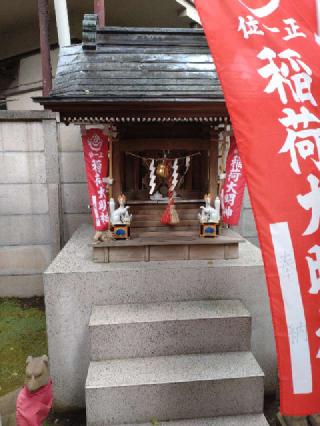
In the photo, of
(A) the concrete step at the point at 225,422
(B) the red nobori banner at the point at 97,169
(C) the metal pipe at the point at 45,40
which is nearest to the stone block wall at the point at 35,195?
(C) the metal pipe at the point at 45,40

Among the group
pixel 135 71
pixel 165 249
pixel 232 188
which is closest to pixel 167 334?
pixel 165 249

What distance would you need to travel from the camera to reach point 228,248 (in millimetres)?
5137

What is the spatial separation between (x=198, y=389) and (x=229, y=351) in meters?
0.73

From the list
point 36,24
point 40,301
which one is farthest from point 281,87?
point 36,24

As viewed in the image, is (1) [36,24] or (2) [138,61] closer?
(2) [138,61]

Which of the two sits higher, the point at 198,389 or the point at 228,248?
the point at 228,248

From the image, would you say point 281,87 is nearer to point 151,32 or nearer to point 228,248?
point 228,248

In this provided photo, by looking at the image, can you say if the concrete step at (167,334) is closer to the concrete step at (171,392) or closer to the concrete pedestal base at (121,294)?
the concrete step at (171,392)

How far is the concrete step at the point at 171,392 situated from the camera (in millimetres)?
3744

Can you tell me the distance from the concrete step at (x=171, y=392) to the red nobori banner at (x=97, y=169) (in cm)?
239

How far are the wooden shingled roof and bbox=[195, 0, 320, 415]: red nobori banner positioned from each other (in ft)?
6.93

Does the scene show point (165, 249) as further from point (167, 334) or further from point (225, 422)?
point (225, 422)

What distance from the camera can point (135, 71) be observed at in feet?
16.8

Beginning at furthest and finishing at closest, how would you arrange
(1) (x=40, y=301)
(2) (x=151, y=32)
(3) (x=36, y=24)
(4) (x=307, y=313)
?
1. (3) (x=36, y=24)
2. (1) (x=40, y=301)
3. (2) (x=151, y=32)
4. (4) (x=307, y=313)
